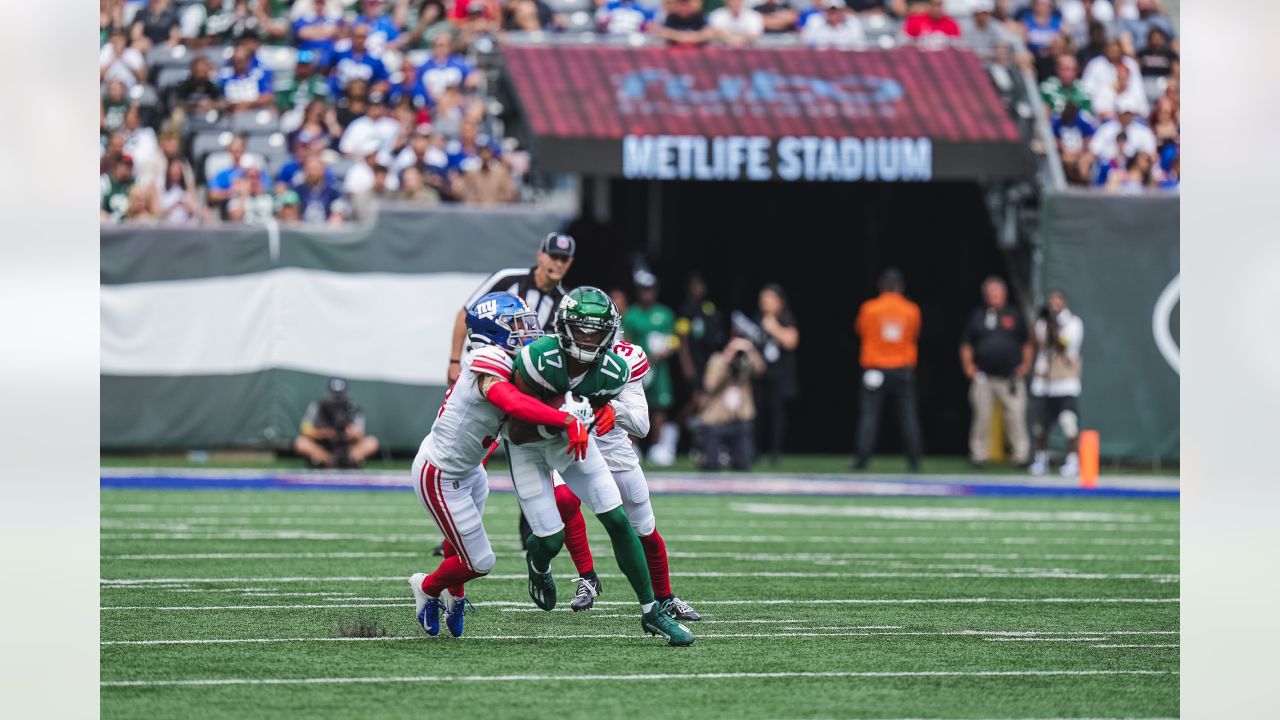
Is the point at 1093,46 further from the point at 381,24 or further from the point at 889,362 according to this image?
the point at 381,24

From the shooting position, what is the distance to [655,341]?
18.5m

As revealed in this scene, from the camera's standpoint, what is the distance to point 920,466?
19.4 metres

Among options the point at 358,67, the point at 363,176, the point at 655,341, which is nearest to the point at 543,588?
the point at 655,341

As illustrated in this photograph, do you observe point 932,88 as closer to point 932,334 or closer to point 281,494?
point 932,334

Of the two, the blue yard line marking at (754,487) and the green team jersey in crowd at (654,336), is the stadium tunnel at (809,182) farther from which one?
the blue yard line marking at (754,487)

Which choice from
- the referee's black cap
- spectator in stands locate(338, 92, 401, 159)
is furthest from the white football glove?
spectator in stands locate(338, 92, 401, 159)

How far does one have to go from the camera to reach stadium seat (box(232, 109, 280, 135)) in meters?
19.8

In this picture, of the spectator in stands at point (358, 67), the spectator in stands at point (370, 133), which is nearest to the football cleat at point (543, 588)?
the spectator in stands at point (370, 133)

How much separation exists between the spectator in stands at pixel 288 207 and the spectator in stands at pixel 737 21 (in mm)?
4941

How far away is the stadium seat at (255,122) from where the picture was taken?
65.0 feet

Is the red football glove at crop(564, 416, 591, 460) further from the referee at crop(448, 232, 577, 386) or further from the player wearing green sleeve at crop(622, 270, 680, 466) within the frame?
the player wearing green sleeve at crop(622, 270, 680, 466)

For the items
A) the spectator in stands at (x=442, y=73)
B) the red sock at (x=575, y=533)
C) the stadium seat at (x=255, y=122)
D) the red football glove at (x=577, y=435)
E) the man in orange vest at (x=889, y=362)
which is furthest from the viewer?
the spectator in stands at (x=442, y=73)
